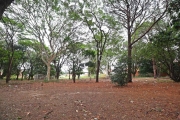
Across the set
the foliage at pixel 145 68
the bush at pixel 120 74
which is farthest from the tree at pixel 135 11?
the foliage at pixel 145 68

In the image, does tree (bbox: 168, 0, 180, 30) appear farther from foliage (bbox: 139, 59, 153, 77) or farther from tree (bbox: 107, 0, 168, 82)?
foliage (bbox: 139, 59, 153, 77)

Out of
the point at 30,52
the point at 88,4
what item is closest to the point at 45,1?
the point at 88,4

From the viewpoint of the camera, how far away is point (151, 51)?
14758 mm

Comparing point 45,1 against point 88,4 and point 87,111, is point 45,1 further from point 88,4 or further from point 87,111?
point 87,111

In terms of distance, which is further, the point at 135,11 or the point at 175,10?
the point at 135,11

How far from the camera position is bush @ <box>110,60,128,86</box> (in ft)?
35.2

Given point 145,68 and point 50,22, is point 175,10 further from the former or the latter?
point 145,68

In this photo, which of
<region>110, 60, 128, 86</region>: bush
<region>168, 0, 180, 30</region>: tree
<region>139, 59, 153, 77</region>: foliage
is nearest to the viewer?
<region>168, 0, 180, 30</region>: tree

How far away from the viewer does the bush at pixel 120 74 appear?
35.2ft

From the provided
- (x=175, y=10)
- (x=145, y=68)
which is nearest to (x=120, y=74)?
(x=175, y=10)

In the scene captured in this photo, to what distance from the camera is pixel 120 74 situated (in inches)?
422

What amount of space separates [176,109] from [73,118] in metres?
3.14

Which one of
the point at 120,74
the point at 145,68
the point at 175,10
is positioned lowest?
the point at 120,74

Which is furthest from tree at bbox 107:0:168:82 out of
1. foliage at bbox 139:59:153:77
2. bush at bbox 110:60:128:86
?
foliage at bbox 139:59:153:77
